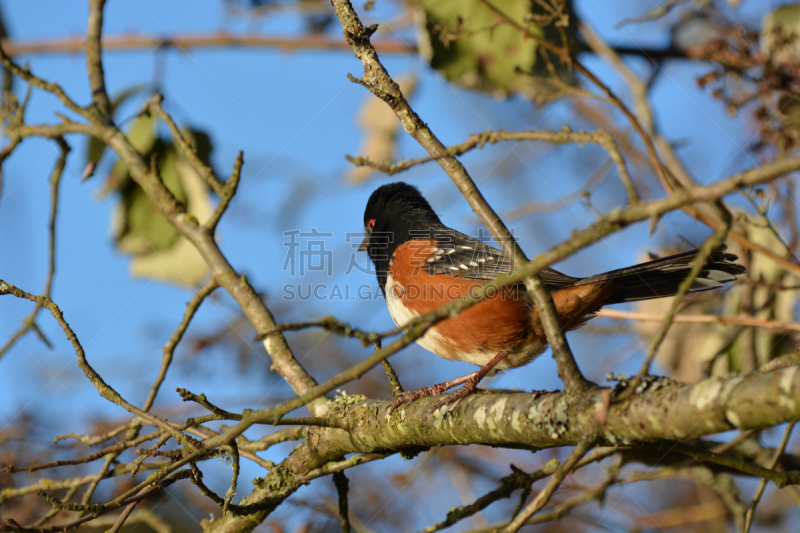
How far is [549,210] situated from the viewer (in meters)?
2.88

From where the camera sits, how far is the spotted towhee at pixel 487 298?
7.35ft

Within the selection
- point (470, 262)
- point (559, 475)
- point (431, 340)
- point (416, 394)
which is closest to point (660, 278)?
point (470, 262)

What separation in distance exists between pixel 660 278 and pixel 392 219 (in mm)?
1429

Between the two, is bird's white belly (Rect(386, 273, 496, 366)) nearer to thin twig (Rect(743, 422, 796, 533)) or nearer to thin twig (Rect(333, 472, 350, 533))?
thin twig (Rect(333, 472, 350, 533))

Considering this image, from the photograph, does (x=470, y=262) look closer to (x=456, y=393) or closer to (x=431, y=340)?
(x=431, y=340)

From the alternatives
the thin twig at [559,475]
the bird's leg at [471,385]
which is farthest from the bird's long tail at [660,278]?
the thin twig at [559,475]

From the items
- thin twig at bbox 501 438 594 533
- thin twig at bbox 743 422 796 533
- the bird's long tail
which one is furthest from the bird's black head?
thin twig at bbox 501 438 594 533

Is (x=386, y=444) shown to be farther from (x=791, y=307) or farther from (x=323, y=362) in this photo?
(x=323, y=362)

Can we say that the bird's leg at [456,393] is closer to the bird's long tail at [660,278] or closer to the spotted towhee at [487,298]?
the spotted towhee at [487,298]

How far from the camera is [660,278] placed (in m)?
2.28

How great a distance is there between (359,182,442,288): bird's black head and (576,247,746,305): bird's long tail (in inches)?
40.1

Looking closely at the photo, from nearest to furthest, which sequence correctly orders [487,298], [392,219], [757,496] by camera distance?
[757,496] < [487,298] < [392,219]

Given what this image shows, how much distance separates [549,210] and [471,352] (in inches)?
33.2

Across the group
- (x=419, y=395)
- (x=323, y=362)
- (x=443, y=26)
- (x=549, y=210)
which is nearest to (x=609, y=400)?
(x=419, y=395)
